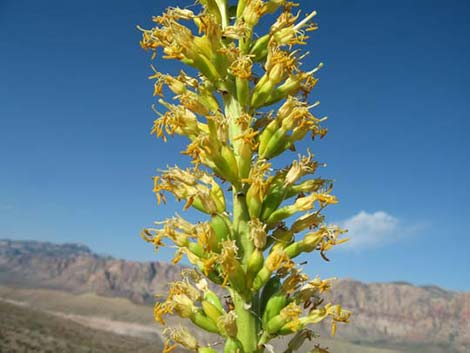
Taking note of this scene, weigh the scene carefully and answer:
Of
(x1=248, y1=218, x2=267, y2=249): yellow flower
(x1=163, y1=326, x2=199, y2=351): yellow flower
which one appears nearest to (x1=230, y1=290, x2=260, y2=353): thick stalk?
(x1=248, y1=218, x2=267, y2=249): yellow flower

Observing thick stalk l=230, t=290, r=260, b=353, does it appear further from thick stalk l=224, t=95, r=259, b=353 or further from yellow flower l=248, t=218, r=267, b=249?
yellow flower l=248, t=218, r=267, b=249

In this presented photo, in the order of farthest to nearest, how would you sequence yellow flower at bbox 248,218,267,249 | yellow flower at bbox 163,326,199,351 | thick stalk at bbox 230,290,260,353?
1. yellow flower at bbox 163,326,199,351
2. yellow flower at bbox 248,218,267,249
3. thick stalk at bbox 230,290,260,353

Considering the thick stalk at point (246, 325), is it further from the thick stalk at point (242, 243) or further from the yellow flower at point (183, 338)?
the yellow flower at point (183, 338)

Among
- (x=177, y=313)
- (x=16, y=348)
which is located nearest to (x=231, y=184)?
(x=177, y=313)

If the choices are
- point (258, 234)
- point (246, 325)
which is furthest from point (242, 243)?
point (246, 325)

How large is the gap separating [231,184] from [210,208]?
0.56 m

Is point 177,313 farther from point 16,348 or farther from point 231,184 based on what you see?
point 16,348

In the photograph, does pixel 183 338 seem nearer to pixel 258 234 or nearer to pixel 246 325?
pixel 246 325

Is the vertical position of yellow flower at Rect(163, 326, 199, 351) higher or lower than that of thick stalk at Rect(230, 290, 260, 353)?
lower

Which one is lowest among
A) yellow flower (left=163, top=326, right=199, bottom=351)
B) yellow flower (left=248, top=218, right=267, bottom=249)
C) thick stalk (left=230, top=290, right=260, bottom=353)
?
yellow flower (left=163, top=326, right=199, bottom=351)

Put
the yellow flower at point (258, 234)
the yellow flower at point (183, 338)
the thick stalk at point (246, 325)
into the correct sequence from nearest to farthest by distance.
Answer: the thick stalk at point (246, 325)
the yellow flower at point (258, 234)
the yellow flower at point (183, 338)

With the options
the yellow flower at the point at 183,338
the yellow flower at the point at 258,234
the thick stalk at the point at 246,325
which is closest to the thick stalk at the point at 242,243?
the thick stalk at the point at 246,325

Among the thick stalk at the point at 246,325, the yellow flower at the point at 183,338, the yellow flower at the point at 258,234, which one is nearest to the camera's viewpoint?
the thick stalk at the point at 246,325

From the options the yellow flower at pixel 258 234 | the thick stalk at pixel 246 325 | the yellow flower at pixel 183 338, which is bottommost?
the yellow flower at pixel 183 338
